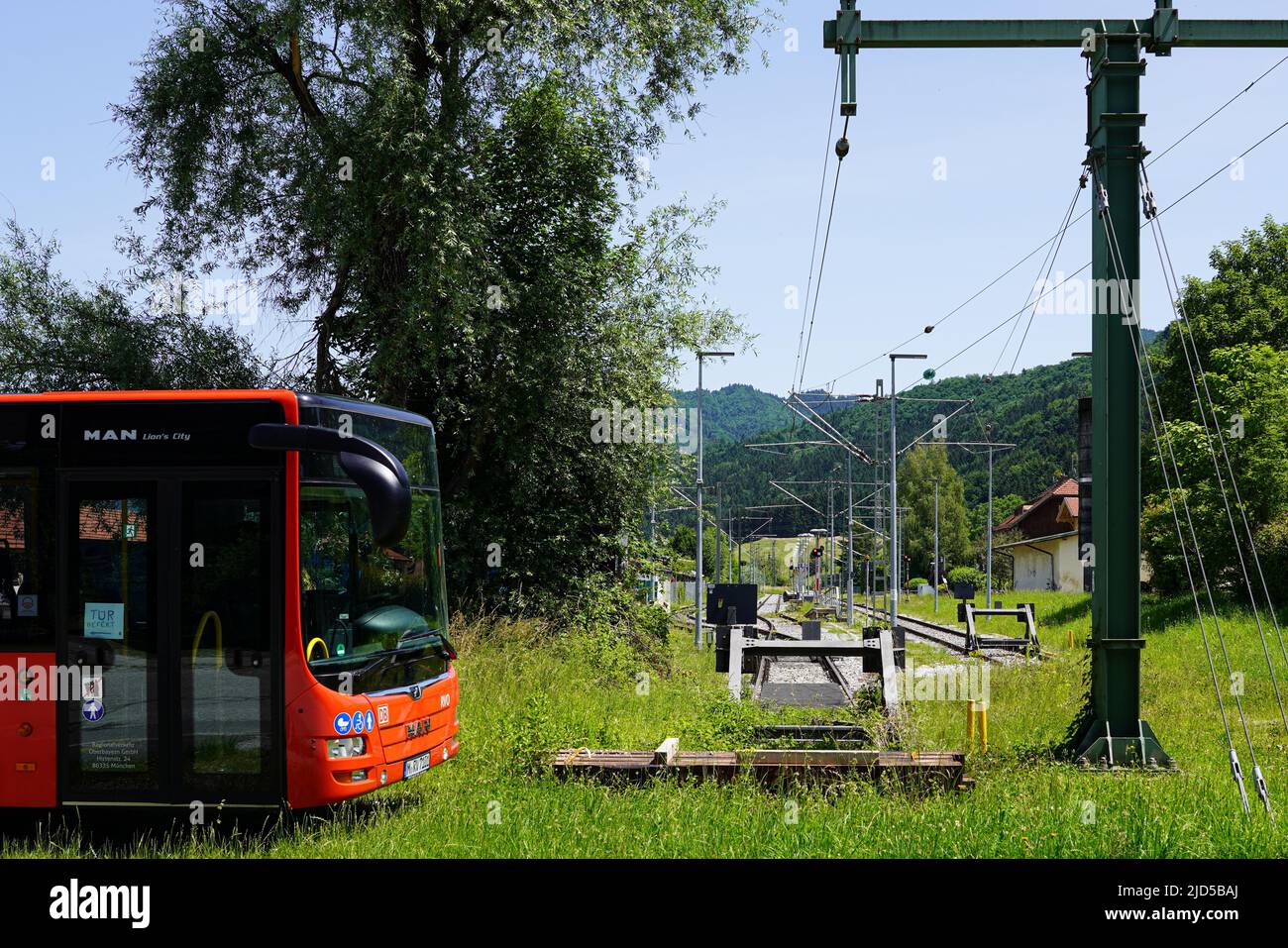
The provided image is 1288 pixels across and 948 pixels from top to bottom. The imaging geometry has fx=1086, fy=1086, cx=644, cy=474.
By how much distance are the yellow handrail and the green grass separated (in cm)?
126

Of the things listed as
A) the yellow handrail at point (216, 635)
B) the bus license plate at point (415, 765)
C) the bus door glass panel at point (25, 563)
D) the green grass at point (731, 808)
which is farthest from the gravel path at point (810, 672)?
the bus door glass panel at point (25, 563)

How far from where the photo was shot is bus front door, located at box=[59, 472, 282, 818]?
7.78m

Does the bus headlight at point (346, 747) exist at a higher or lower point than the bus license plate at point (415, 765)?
higher

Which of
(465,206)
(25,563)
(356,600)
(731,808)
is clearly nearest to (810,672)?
(465,206)

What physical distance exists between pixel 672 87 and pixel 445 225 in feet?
21.1

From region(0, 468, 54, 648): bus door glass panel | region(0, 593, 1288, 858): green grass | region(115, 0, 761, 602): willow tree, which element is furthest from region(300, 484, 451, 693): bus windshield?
region(115, 0, 761, 602): willow tree

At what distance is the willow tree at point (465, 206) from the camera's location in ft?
55.0

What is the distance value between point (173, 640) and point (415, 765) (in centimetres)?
206

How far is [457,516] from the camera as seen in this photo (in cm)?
1878

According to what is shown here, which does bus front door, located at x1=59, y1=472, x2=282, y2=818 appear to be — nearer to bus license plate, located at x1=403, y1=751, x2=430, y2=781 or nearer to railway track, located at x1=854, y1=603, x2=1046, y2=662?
bus license plate, located at x1=403, y1=751, x2=430, y2=781

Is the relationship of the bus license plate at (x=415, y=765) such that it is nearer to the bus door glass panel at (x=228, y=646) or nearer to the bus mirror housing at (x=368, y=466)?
the bus door glass panel at (x=228, y=646)

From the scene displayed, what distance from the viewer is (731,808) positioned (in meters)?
7.96

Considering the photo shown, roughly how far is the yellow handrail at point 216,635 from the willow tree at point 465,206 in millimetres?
8817
